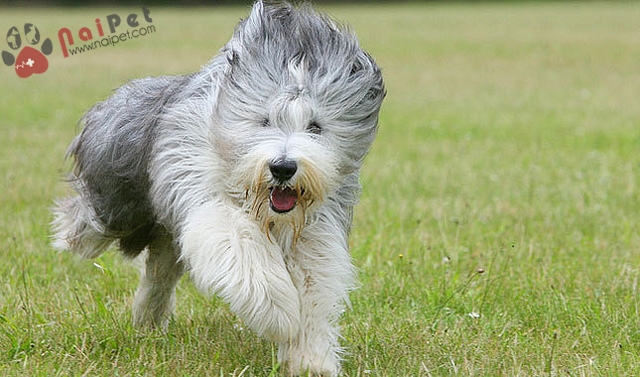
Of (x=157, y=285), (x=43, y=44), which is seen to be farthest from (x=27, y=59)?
(x=157, y=285)

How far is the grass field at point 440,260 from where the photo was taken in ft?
13.5

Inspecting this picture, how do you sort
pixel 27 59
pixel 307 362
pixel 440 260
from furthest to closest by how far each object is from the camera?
pixel 27 59
pixel 440 260
pixel 307 362

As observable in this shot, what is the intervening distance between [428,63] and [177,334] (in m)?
16.3

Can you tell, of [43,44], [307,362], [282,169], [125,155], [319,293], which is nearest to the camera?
[282,169]

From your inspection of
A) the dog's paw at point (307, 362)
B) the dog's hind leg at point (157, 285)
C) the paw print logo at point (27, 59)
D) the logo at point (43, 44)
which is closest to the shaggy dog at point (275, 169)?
the dog's paw at point (307, 362)

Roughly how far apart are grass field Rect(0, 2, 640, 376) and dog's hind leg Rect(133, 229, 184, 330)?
10 centimetres

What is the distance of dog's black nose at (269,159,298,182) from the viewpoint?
3.52 m

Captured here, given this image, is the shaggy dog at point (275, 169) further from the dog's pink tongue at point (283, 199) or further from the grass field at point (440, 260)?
the grass field at point (440, 260)

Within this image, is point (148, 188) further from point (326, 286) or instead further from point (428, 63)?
point (428, 63)

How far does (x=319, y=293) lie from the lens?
3896mm

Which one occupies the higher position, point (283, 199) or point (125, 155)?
point (283, 199)

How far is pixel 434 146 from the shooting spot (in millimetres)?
10164

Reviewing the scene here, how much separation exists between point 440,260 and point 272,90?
2248mm

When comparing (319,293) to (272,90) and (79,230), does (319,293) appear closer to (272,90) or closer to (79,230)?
(272,90)
